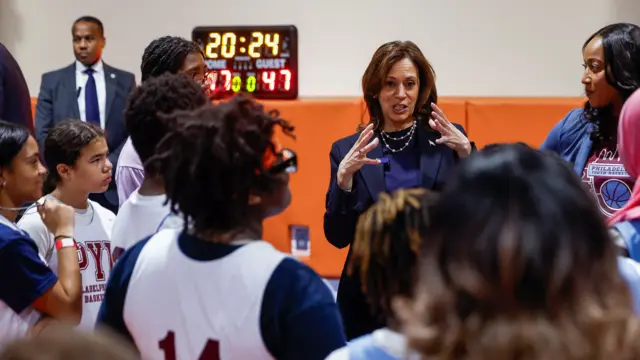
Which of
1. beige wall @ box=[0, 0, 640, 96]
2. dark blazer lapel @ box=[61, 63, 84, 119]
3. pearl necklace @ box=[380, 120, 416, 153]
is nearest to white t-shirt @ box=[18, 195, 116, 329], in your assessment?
pearl necklace @ box=[380, 120, 416, 153]

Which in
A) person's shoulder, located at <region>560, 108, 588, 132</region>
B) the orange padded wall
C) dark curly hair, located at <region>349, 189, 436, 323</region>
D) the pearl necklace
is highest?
dark curly hair, located at <region>349, 189, 436, 323</region>

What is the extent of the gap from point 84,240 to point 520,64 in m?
3.82

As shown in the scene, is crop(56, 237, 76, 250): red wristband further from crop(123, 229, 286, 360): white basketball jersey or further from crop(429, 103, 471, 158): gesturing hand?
crop(429, 103, 471, 158): gesturing hand

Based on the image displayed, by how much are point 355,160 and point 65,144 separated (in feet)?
3.17

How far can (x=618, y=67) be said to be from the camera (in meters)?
2.96

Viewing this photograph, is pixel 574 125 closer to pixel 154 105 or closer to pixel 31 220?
pixel 154 105

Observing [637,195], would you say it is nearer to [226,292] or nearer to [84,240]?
[226,292]

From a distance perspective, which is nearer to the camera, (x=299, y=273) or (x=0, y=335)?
(x=299, y=273)

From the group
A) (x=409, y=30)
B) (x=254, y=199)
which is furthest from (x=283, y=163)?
(x=409, y=30)

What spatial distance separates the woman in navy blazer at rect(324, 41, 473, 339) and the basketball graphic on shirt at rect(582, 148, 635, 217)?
39 cm

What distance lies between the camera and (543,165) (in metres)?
1.10

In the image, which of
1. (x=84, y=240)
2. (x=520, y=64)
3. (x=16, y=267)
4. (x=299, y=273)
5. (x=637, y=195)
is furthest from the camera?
(x=520, y=64)

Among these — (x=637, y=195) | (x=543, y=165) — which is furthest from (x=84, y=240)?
(x=543, y=165)

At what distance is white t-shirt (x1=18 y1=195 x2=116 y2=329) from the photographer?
106 inches
